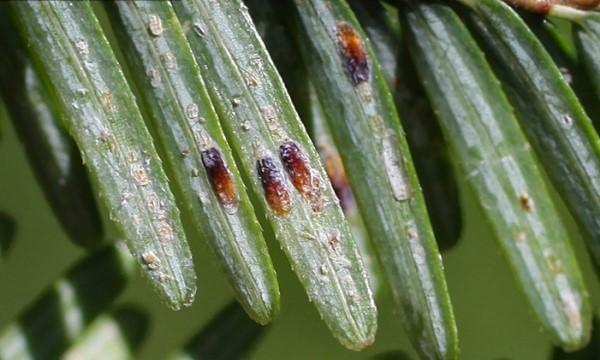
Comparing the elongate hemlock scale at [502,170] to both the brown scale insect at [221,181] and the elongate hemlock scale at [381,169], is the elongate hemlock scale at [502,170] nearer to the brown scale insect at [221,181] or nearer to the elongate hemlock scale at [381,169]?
the elongate hemlock scale at [381,169]

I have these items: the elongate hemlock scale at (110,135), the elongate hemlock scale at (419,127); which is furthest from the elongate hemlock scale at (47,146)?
the elongate hemlock scale at (419,127)

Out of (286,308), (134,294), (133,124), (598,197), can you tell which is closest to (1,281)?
(134,294)

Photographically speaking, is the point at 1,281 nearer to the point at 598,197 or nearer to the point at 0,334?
the point at 0,334

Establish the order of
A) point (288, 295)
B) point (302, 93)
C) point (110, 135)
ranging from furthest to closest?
point (288, 295) → point (302, 93) → point (110, 135)

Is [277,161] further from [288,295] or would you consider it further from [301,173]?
[288,295]

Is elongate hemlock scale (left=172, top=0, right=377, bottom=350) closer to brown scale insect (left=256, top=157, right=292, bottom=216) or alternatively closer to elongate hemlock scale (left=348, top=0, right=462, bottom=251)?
brown scale insect (left=256, top=157, right=292, bottom=216)

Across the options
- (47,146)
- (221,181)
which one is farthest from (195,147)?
(47,146)
